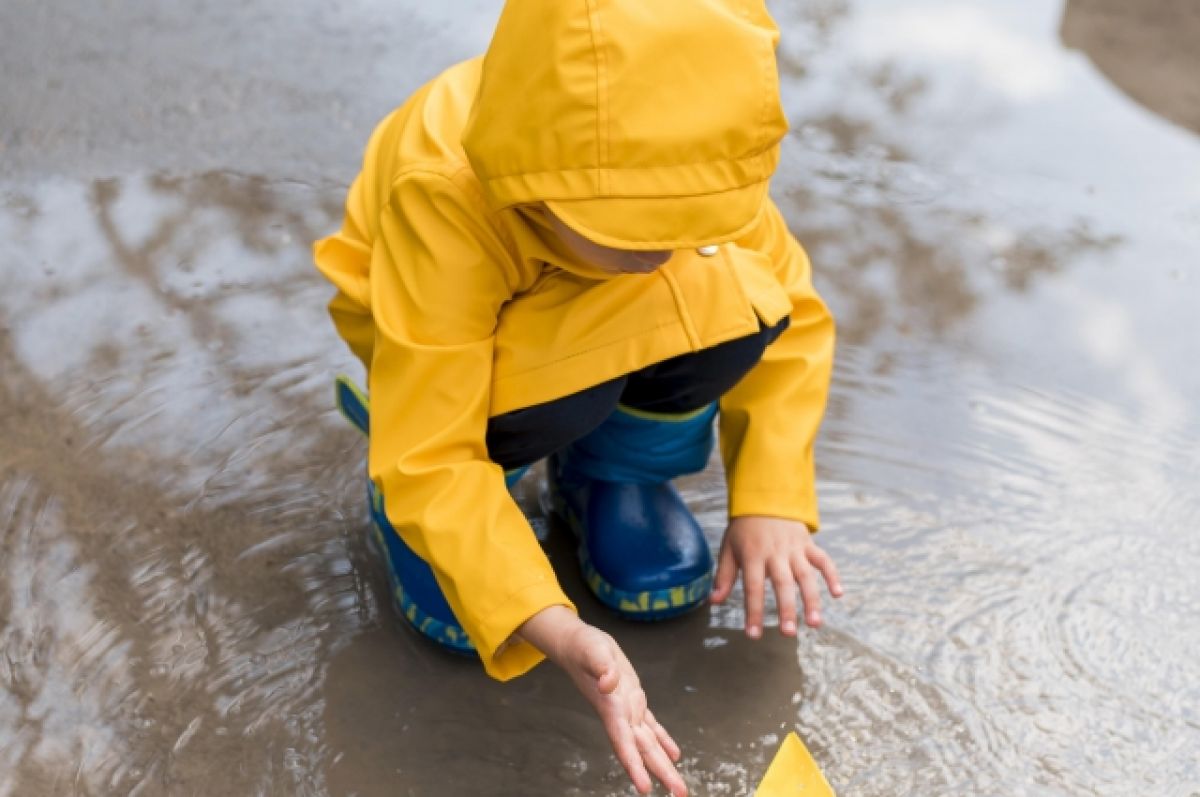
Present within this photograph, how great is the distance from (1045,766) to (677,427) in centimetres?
50

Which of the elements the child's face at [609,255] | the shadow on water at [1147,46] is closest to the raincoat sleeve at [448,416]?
the child's face at [609,255]

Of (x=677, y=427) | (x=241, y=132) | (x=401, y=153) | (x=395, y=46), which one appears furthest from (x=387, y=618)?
(x=395, y=46)

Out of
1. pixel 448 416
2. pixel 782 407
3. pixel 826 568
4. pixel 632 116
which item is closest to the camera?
pixel 632 116

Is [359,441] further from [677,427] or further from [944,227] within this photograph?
[944,227]

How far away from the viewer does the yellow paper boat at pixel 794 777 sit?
1.31m

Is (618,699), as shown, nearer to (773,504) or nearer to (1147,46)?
(773,504)

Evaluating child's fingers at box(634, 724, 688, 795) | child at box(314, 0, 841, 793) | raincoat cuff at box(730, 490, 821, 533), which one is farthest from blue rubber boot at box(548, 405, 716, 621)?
child's fingers at box(634, 724, 688, 795)

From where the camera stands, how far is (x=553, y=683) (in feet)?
4.72

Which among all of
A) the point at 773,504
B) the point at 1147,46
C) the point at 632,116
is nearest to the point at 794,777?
the point at 773,504

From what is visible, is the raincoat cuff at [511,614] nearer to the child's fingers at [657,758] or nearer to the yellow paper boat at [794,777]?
the child's fingers at [657,758]

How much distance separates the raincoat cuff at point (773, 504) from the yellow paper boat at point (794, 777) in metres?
0.23

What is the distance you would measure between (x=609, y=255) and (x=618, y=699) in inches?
14.4

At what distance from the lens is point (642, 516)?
5.02 feet

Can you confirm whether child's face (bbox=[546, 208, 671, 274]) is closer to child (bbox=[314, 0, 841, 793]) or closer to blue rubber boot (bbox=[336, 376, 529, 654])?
child (bbox=[314, 0, 841, 793])
